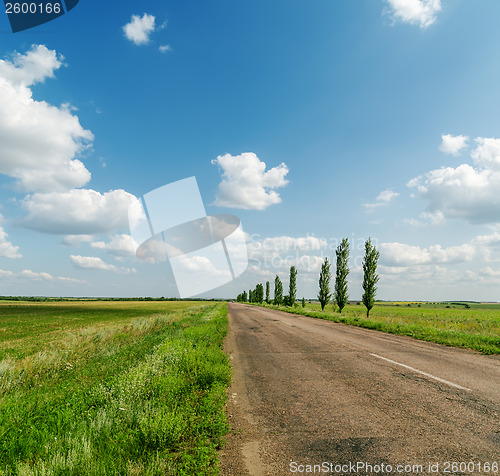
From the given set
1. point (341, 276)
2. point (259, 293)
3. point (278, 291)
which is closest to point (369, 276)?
point (341, 276)

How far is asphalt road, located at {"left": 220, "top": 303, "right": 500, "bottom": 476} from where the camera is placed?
10.5 feet

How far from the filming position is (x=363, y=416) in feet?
14.4

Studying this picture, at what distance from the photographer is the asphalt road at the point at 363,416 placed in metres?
3.21

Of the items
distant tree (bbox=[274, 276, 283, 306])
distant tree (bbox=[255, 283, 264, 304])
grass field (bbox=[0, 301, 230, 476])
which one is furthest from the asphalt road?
distant tree (bbox=[255, 283, 264, 304])

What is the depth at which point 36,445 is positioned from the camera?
368 cm

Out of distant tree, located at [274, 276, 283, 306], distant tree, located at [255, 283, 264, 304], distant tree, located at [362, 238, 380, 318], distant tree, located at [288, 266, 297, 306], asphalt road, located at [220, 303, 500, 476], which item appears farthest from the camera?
distant tree, located at [255, 283, 264, 304]

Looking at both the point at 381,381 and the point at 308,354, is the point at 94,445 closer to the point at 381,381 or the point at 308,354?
the point at 381,381

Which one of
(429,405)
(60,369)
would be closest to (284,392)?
(429,405)

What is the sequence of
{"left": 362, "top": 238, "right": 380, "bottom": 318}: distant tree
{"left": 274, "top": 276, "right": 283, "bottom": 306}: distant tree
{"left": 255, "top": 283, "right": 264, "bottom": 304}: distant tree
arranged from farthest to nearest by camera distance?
{"left": 255, "top": 283, "right": 264, "bottom": 304}: distant tree, {"left": 274, "top": 276, "right": 283, "bottom": 306}: distant tree, {"left": 362, "top": 238, "right": 380, "bottom": 318}: distant tree

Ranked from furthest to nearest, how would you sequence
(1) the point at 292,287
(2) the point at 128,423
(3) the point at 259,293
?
(3) the point at 259,293
(1) the point at 292,287
(2) the point at 128,423

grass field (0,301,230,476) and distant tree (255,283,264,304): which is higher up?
grass field (0,301,230,476)

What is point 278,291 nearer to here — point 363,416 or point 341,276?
point 341,276

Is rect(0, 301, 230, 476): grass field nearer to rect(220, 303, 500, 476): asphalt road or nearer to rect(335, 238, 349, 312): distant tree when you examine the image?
rect(220, 303, 500, 476): asphalt road

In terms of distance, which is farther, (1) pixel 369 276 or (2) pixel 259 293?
(2) pixel 259 293
